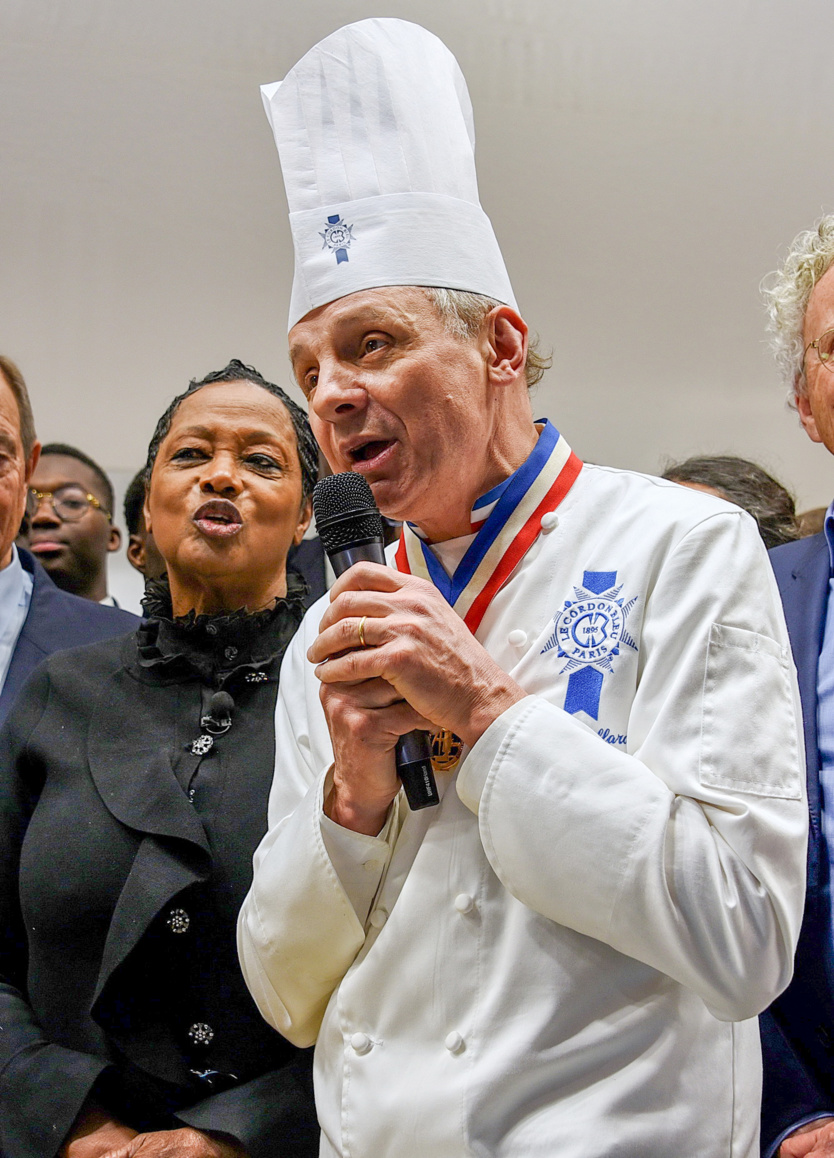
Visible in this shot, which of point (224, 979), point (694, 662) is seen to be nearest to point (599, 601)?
point (694, 662)

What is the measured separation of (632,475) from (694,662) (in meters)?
0.39

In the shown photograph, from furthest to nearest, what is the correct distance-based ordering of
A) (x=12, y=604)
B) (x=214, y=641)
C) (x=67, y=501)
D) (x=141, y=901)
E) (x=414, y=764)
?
(x=67, y=501)
(x=12, y=604)
(x=214, y=641)
(x=141, y=901)
(x=414, y=764)

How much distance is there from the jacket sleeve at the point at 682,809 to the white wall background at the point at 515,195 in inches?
128

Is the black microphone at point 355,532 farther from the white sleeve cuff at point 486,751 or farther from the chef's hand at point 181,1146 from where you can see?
the chef's hand at point 181,1146

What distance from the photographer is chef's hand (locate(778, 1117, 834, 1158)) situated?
151 centimetres

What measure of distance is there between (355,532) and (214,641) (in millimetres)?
807

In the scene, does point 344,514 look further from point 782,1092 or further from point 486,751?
point 782,1092

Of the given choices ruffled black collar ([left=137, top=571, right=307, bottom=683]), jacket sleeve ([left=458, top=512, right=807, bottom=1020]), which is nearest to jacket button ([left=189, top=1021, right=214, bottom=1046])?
ruffled black collar ([left=137, top=571, right=307, bottom=683])

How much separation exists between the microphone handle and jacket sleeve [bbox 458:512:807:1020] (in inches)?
1.9

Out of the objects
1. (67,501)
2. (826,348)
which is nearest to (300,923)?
(826,348)

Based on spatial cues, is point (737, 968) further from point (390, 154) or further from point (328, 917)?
point (390, 154)

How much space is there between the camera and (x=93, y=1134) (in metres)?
1.65

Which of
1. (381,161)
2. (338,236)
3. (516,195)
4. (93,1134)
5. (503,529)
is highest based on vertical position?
(381,161)

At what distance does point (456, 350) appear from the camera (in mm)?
1497
